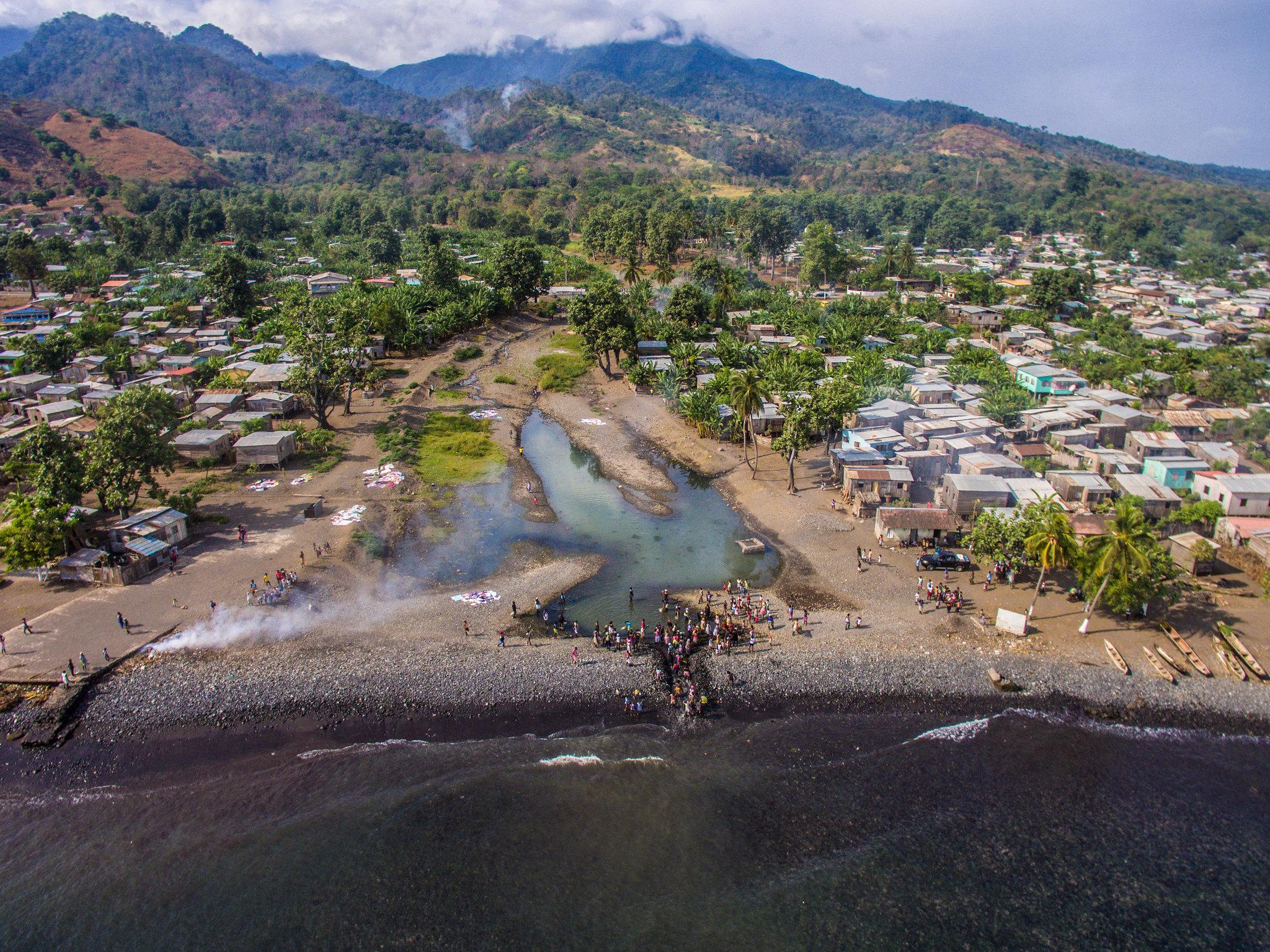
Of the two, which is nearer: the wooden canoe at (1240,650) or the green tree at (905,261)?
the wooden canoe at (1240,650)

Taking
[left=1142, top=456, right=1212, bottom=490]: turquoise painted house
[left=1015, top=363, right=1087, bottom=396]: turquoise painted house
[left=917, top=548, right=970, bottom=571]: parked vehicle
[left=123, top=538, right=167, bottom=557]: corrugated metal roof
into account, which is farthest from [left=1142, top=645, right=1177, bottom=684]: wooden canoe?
[left=123, top=538, right=167, bottom=557]: corrugated metal roof

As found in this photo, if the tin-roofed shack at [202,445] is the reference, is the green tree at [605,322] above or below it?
above

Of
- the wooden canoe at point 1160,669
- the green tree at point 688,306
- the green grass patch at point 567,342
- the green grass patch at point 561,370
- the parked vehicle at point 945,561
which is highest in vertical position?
the green tree at point 688,306

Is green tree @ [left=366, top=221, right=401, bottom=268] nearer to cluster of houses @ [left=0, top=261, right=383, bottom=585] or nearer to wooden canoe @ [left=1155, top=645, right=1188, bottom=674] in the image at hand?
cluster of houses @ [left=0, top=261, right=383, bottom=585]

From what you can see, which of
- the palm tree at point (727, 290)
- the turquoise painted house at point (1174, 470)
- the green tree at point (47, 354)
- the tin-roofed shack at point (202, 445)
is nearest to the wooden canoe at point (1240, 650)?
the turquoise painted house at point (1174, 470)

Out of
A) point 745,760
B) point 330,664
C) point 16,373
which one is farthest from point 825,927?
point 16,373

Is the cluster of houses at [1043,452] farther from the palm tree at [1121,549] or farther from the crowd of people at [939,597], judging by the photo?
the palm tree at [1121,549]
